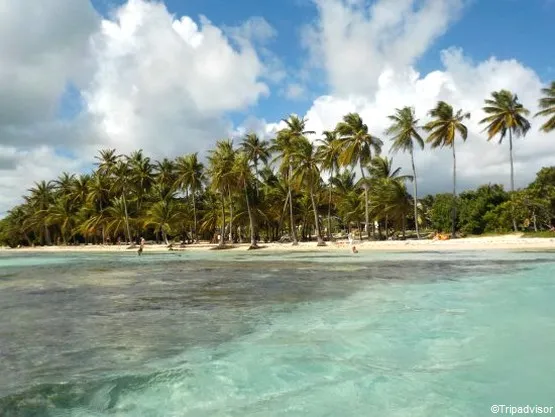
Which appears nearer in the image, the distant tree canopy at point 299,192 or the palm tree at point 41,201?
the distant tree canopy at point 299,192

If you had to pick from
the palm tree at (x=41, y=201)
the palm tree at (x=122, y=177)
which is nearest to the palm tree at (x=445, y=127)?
the palm tree at (x=122, y=177)

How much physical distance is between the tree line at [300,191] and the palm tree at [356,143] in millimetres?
108

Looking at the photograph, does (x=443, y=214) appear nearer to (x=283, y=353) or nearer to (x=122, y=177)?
(x=122, y=177)

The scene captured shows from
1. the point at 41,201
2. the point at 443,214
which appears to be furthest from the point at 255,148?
the point at 41,201

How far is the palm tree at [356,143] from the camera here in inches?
2010

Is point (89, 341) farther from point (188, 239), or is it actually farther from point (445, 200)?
point (188, 239)

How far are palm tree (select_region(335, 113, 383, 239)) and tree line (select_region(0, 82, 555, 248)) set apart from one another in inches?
4.3

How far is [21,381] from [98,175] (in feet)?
233

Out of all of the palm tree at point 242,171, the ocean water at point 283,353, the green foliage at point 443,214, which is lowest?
the ocean water at point 283,353

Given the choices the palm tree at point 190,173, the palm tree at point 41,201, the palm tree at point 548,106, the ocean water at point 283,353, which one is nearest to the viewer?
the ocean water at point 283,353

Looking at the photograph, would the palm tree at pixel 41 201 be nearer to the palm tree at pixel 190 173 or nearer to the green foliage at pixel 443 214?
the palm tree at pixel 190 173

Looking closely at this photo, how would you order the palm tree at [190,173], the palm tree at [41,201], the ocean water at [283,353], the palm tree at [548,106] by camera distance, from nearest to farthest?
the ocean water at [283,353], the palm tree at [548,106], the palm tree at [190,173], the palm tree at [41,201]

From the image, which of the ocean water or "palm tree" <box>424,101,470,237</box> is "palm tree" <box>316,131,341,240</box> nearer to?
"palm tree" <box>424,101,470,237</box>

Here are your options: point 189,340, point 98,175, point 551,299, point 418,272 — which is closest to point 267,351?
point 189,340
